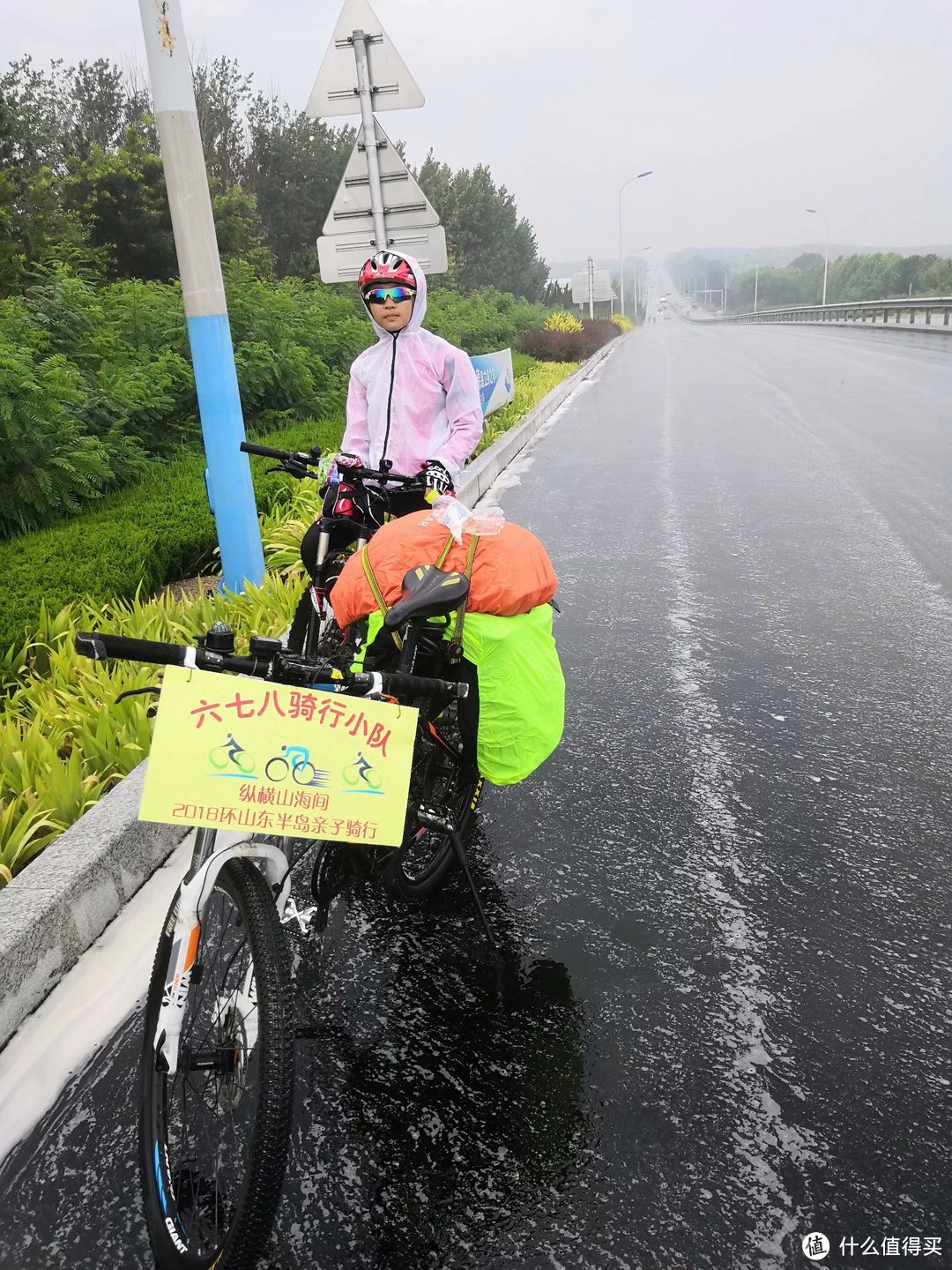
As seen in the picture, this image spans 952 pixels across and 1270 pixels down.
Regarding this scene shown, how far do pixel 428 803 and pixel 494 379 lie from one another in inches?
489

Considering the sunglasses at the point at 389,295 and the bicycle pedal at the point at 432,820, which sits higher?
the sunglasses at the point at 389,295

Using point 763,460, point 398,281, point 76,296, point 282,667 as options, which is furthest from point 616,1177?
point 763,460

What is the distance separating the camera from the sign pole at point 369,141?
7.79 meters

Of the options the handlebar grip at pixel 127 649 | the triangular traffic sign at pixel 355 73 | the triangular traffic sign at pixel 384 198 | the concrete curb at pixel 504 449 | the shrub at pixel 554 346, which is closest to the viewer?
the handlebar grip at pixel 127 649

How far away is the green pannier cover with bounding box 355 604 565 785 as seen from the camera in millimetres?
2629

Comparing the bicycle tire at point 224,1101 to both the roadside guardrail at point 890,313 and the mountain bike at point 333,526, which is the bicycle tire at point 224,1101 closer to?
the mountain bike at point 333,526

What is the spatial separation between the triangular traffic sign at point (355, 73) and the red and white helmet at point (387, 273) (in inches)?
186

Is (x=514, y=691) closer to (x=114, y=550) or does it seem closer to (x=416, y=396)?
(x=416, y=396)

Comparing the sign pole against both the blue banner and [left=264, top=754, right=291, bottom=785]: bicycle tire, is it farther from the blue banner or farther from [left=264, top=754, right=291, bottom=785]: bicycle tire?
[left=264, top=754, right=291, bottom=785]: bicycle tire

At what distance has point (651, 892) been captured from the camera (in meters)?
3.26

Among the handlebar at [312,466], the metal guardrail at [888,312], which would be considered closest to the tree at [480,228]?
the metal guardrail at [888,312]

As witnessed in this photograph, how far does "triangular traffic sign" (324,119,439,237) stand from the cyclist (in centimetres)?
443

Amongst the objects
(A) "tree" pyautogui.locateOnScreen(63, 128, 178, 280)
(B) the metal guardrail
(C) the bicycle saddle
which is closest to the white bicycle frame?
(C) the bicycle saddle

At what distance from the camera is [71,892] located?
2939 millimetres
